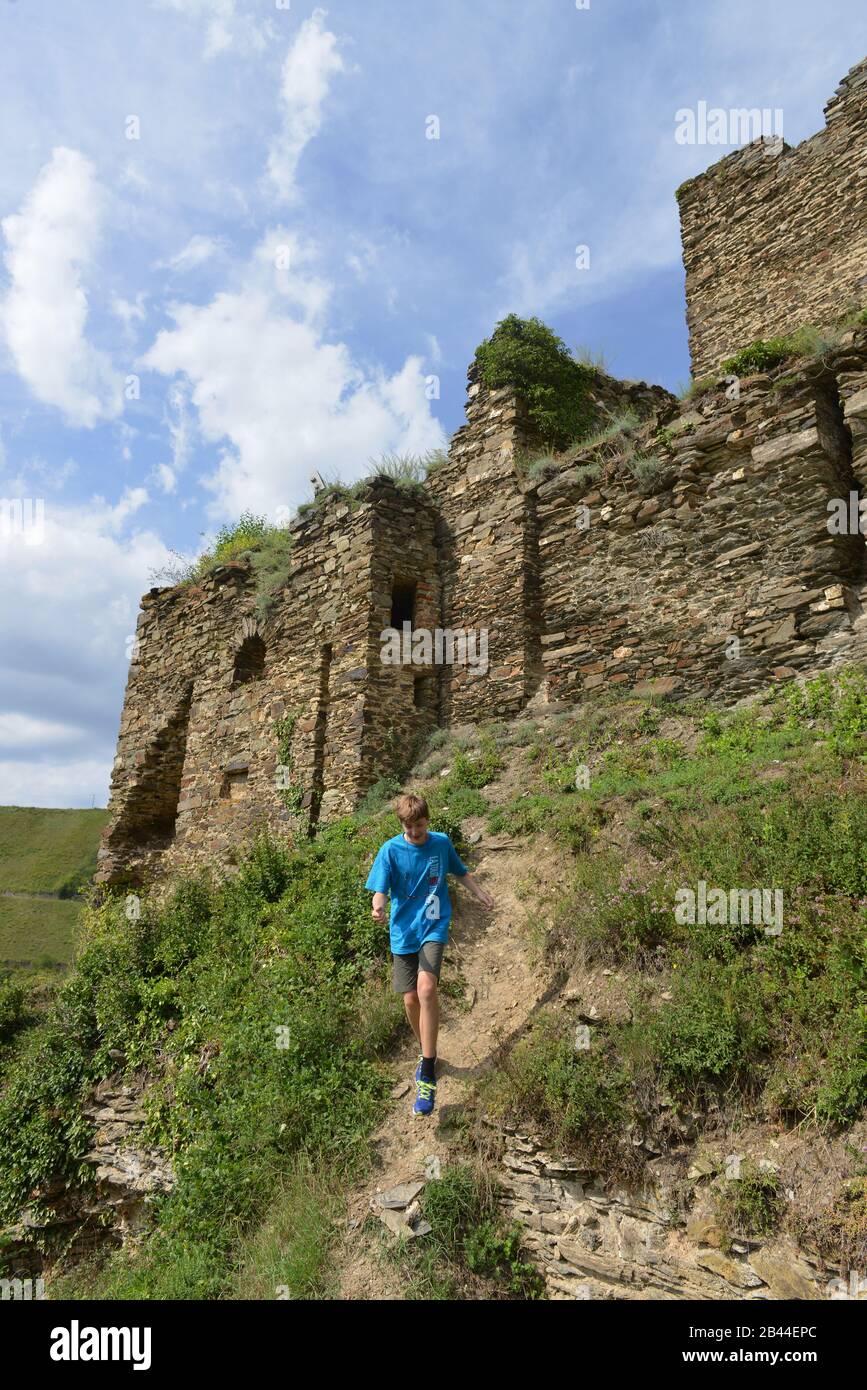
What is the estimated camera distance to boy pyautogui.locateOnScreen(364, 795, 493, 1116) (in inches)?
210

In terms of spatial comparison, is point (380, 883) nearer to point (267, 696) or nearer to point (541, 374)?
point (267, 696)

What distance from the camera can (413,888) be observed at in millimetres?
5676

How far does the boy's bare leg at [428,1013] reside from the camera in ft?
17.4

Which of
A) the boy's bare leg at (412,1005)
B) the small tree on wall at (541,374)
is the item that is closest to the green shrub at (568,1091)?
the boy's bare leg at (412,1005)

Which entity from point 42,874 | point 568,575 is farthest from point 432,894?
point 42,874

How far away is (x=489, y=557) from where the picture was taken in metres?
11.5

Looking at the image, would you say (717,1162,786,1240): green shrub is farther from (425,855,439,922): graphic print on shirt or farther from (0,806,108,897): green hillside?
(0,806,108,897): green hillside

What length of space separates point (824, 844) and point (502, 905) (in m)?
2.90

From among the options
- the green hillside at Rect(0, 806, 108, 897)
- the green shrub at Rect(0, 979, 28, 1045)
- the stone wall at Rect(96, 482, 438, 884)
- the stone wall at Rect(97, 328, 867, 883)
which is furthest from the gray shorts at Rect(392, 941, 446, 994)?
the green hillside at Rect(0, 806, 108, 897)

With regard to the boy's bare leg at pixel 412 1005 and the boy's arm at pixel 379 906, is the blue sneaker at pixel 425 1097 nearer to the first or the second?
the boy's bare leg at pixel 412 1005

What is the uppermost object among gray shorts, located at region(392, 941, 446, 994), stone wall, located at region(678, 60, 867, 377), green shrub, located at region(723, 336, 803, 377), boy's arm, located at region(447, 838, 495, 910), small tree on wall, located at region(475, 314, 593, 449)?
stone wall, located at region(678, 60, 867, 377)

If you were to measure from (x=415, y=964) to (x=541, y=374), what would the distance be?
31.2 feet

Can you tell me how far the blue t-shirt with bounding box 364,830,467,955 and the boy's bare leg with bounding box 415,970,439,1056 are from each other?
279 mm
